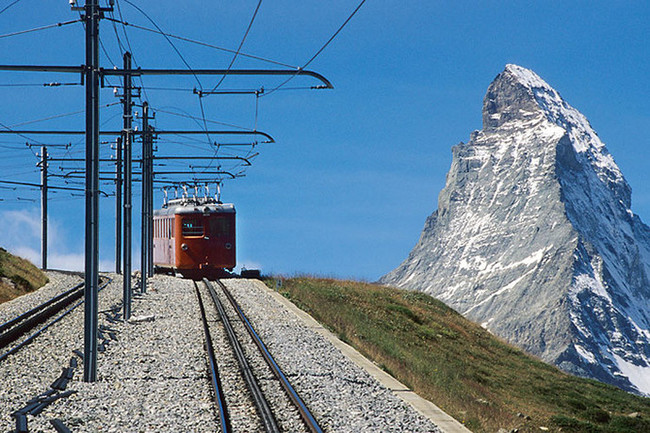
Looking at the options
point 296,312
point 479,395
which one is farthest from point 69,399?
point 479,395

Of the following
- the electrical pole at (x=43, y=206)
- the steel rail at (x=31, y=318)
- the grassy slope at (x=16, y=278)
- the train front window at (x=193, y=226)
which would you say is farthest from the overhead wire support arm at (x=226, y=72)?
the electrical pole at (x=43, y=206)

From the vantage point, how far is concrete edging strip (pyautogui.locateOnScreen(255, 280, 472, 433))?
12.0 meters

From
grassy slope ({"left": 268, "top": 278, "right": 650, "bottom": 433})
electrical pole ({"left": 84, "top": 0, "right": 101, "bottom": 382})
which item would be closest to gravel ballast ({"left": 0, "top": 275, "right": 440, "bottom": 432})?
electrical pole ({"left": 84, "top": 0, "right": 101, "bottom": 382})

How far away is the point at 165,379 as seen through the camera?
48.1 feet

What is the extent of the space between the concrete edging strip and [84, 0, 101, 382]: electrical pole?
17.8 feet

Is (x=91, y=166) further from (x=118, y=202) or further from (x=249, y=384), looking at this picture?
(x=118, y=202)

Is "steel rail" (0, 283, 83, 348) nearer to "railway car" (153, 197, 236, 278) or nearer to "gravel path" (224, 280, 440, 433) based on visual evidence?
"gravel path" (224, 280, 440, 433)

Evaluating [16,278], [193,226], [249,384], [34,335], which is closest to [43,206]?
[16,278]

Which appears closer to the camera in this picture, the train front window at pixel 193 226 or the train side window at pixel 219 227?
the train front window at pixel 193 226

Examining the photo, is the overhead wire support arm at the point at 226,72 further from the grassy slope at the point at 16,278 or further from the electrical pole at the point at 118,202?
the grassy slope at the point at 16,278

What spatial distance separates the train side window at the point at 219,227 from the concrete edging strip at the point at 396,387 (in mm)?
14212

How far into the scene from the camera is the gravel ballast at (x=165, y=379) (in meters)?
11.6

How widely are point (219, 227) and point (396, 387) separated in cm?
2415

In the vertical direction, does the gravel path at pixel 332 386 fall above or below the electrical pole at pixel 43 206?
below
